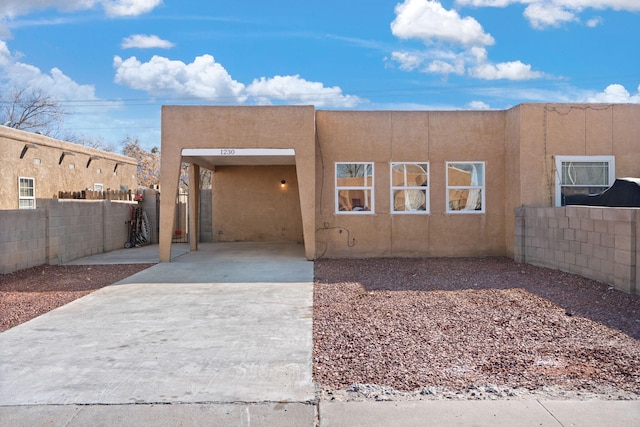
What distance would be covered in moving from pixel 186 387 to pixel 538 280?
303 inches

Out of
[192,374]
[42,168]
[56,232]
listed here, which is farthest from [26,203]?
[192,374]

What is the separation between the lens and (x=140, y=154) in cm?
4566

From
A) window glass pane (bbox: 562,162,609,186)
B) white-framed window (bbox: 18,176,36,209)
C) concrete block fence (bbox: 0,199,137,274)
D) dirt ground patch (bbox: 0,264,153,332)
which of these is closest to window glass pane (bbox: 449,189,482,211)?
window glass pane (bbox: 562,162,609,186)

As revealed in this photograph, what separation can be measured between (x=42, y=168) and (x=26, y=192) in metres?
1.27

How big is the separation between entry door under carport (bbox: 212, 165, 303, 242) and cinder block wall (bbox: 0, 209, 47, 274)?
738 cm

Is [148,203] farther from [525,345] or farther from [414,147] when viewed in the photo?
[525,345]

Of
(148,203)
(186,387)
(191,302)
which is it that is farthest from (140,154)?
(186,387)

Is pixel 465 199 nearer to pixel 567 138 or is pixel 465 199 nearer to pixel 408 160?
pixel 408 160

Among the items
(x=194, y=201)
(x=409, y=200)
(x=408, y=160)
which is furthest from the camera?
(x=194, y=201)

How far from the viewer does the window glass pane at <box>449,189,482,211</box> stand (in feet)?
45.1

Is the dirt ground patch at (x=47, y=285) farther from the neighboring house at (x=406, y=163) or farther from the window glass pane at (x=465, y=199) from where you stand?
Answer: the window glass pane at (x=465, y=199)

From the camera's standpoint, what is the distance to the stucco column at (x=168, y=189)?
12.9 metres

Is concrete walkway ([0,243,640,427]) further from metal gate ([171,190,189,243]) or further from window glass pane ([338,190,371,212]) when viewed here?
metal gate ([171,190,189,243])

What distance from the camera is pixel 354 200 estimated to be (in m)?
13.7
